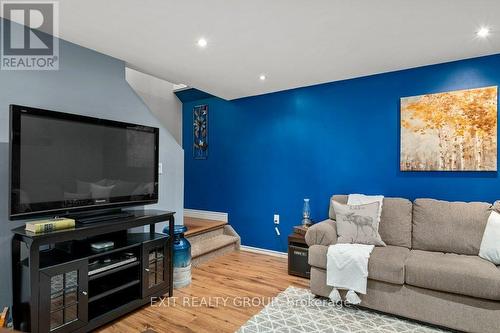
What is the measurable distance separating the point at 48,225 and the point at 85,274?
0.43m

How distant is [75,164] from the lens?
2.09m

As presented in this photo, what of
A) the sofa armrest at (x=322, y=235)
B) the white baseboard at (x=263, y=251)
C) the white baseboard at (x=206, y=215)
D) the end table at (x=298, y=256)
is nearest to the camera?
the sofa armrest at (x=322, y=235)

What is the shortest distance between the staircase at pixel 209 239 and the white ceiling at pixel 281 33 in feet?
6.81

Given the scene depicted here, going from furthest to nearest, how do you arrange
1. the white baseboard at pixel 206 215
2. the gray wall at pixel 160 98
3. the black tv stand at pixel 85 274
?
the white baseboard at pixel 206 215, the gray wall at pixel 160 98, the black tv stand at pixel 85 274

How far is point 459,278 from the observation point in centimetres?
199

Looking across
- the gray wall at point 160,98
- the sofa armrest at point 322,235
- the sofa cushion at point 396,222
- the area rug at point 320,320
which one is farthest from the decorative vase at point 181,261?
the gray wall at point 160,98

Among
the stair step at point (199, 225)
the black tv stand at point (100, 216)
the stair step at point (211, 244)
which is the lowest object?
the stair step at point (211, 244)

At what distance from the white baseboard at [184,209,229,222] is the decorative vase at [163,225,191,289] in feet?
4.91

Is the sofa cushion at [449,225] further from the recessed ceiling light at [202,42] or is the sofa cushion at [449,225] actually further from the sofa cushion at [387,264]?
the recessed ceiling light at [202,42]

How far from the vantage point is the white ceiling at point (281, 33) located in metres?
1.90

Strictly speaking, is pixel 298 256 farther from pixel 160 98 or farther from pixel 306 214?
pixel 160 98

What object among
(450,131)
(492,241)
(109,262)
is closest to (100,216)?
(109,262)

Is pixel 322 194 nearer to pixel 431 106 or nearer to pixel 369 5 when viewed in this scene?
pixel 431 106

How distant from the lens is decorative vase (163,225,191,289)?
281 centimetres
